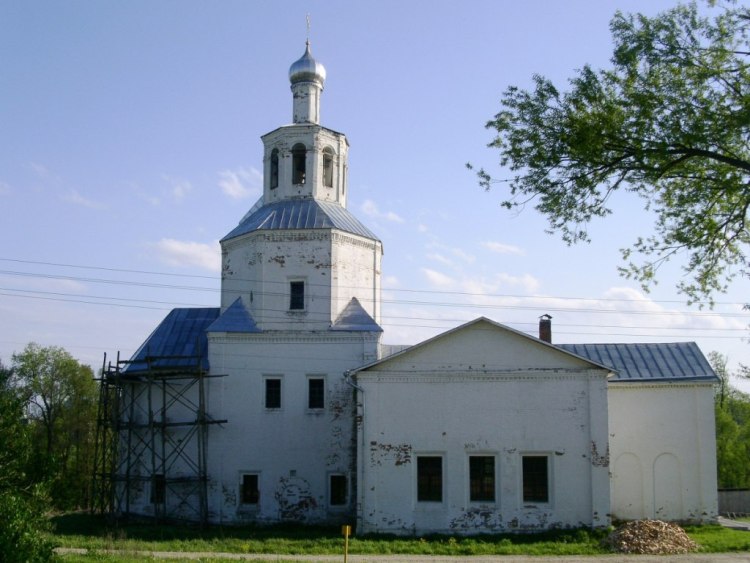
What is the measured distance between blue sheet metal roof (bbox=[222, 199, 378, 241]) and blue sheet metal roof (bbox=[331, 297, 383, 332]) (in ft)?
8.26

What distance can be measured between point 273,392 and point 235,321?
99.2 inches

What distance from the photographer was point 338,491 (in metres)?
24.1

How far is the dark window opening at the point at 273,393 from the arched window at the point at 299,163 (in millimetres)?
6815

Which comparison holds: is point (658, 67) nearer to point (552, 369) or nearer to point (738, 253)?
point (738, 253)

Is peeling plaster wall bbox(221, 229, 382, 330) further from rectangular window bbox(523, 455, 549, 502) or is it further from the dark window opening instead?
rectangular window bbox(523, 455, 549, 502)

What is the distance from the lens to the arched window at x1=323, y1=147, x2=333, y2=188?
27375 millimetres

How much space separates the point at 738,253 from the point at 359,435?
12806mm

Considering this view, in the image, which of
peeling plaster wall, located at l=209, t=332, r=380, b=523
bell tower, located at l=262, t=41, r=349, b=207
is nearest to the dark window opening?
peeling plaster wall, located at l=209, t=332, r=380, b=523

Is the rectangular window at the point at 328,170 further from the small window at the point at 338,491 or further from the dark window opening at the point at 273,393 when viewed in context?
the small window at the point at 338,491

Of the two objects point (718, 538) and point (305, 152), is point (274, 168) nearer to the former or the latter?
point (305, 152)

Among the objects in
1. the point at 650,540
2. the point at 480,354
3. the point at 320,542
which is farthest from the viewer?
the point at 480,354

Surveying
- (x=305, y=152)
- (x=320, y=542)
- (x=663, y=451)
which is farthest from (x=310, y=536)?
(x=305, y=152)

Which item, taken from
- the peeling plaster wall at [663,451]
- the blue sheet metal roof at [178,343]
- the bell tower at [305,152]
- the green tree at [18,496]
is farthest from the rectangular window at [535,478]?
the green tree at [18,496]

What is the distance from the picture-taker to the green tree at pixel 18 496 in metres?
12.1
